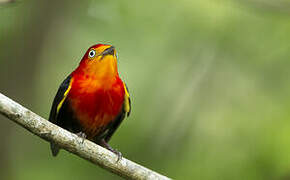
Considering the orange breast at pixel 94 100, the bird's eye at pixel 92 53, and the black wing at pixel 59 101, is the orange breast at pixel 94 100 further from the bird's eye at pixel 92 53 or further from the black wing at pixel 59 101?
the bird's eye at pixel 92 53

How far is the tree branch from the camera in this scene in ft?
12.9

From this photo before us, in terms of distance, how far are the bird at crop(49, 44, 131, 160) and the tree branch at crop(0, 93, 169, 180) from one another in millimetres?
886

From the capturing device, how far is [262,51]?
26.0 feet

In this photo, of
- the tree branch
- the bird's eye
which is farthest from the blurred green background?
the tree branch

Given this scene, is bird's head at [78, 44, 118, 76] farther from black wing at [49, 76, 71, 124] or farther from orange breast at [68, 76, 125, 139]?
black wing at [49, 76, 71, 124]

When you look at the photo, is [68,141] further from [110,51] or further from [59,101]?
[110,51]

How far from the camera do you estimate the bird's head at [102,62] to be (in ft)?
17.4

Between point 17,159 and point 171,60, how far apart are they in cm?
291

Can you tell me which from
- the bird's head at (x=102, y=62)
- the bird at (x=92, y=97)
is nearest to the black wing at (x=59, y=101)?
the bird at (x=92, y=97)

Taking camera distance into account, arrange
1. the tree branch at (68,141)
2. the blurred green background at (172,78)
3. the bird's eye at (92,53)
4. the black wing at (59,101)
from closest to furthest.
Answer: the tree branch at (68,141), the black wing at (59,101), the bird's eye at (92,53), the blurred green background at (172,78)

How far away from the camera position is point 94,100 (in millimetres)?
5223

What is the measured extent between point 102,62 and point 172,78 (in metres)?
2.66

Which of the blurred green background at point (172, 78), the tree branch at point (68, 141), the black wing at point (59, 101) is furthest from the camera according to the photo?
the blurred green background at point (172, 78)

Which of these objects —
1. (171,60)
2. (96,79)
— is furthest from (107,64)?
(171,60)
